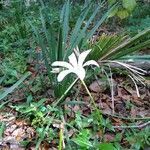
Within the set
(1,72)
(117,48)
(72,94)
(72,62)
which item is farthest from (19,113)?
(72,62)

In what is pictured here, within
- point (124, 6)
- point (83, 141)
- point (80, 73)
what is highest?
point (124, 6)

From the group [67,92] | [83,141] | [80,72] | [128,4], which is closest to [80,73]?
[80,72]

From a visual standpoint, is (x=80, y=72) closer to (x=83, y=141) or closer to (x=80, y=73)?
(x=80, y=73)

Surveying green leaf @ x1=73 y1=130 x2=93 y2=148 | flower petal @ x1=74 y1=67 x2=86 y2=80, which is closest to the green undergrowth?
green leaf @ x1=73 y1=130 x2=93 y2=148

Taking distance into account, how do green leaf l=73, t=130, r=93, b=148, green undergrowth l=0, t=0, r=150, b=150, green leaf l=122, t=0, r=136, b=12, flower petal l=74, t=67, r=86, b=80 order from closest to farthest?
flower petal l=74, t=67, r=86, b=80, green leaf l=73, t=130, r=93, b=148, green undergrowth l=0, t=0, r=150, b=150, green leaf l=122, t=0, r=136, b=12

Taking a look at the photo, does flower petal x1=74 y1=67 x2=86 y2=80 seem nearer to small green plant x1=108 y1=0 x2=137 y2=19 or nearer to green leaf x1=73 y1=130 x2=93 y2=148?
green leaf x1=73 y1=130 x2=93 y2=148

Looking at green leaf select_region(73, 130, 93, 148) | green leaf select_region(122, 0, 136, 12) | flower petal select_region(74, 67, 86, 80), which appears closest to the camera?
flower petal select_region(74, 67, 86, 80)

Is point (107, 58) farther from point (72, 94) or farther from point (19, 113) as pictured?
point (19, 113)

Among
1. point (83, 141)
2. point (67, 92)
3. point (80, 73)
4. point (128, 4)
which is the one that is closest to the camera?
point (80, 73)

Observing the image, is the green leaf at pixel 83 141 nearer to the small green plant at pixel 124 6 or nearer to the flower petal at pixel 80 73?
the flower petal at pixel 80 73

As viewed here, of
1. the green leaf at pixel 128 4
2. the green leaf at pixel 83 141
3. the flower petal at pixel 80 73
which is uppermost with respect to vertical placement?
the green leaf at pixel 128 4

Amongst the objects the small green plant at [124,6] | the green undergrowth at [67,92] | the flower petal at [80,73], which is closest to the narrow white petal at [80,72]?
the flower petal at [80,73]
